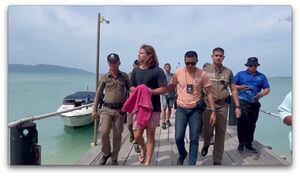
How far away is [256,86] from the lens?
13.0 ft

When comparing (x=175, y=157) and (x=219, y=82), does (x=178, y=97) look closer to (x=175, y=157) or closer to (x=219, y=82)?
(x=219, y=82)

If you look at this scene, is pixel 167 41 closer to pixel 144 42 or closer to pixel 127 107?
pixel 144 42

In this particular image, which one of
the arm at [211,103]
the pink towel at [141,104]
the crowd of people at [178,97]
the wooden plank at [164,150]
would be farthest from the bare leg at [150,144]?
the arm at [211,103]

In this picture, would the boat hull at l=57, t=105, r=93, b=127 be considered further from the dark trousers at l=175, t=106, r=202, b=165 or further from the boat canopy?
the dark trousers at l=175, t=106, r=202, b=165

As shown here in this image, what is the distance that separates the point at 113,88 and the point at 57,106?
630mm

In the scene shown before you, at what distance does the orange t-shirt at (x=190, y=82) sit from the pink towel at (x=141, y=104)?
1.11ft

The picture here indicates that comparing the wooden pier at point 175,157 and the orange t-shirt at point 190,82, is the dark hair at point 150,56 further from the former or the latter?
the wooden pier at point 175,157

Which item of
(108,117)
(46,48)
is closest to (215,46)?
(108,117)

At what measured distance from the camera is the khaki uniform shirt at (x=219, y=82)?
3691mm

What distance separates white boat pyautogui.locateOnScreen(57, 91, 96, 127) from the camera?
3827 mm

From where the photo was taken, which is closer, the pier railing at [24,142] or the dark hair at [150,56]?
the pier railing at [24,142]

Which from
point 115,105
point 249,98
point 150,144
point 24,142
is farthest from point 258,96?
point 24,142

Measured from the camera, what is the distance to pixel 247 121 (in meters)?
4.15

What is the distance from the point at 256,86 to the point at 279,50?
33.9 inches
